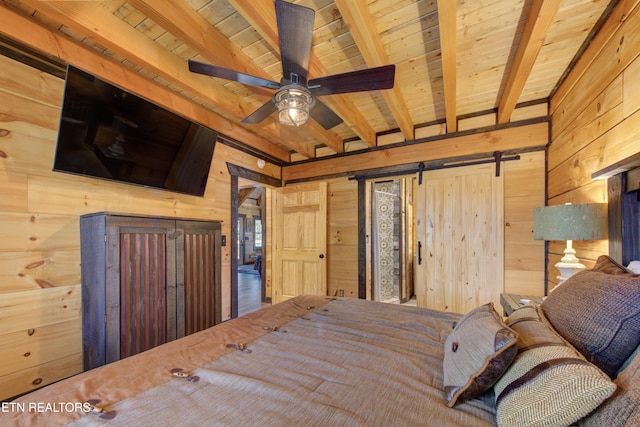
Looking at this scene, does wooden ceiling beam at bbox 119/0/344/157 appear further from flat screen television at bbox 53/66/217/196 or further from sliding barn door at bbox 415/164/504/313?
sliding barn door at bbox 415/164/504/313

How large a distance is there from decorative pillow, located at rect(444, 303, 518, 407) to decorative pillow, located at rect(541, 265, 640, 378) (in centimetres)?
24

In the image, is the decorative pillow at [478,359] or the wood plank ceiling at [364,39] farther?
the wood plank ceiling at [364,39]

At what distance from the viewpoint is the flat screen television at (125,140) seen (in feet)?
5.92

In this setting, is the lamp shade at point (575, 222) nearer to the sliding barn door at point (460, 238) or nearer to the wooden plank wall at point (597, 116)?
the wooden plank wall at point (597, 116)

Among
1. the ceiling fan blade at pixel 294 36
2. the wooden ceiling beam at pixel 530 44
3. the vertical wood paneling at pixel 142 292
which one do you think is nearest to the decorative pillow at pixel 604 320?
the wooden ceiling beam at pixel 530 44

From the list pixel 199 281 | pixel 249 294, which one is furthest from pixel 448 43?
pixel 249 294

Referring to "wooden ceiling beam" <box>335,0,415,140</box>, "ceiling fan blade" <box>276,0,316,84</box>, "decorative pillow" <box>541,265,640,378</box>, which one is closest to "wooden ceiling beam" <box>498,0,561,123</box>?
"wooden ceiling beam" <box>335,0,415,140</box>

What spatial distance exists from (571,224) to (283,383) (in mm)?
1978

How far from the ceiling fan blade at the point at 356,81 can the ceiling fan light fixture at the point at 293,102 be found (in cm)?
7

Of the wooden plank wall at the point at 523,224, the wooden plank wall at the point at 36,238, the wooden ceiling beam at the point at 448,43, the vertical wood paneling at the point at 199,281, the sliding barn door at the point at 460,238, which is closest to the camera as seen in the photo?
the wooden ceiling beam at the point at 448,43

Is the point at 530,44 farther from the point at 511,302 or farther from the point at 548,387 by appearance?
the point at 548,387

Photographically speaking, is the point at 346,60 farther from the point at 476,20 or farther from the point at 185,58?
the point at 185,58

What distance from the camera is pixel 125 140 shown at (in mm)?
2131

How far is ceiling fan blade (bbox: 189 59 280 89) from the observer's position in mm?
1509
